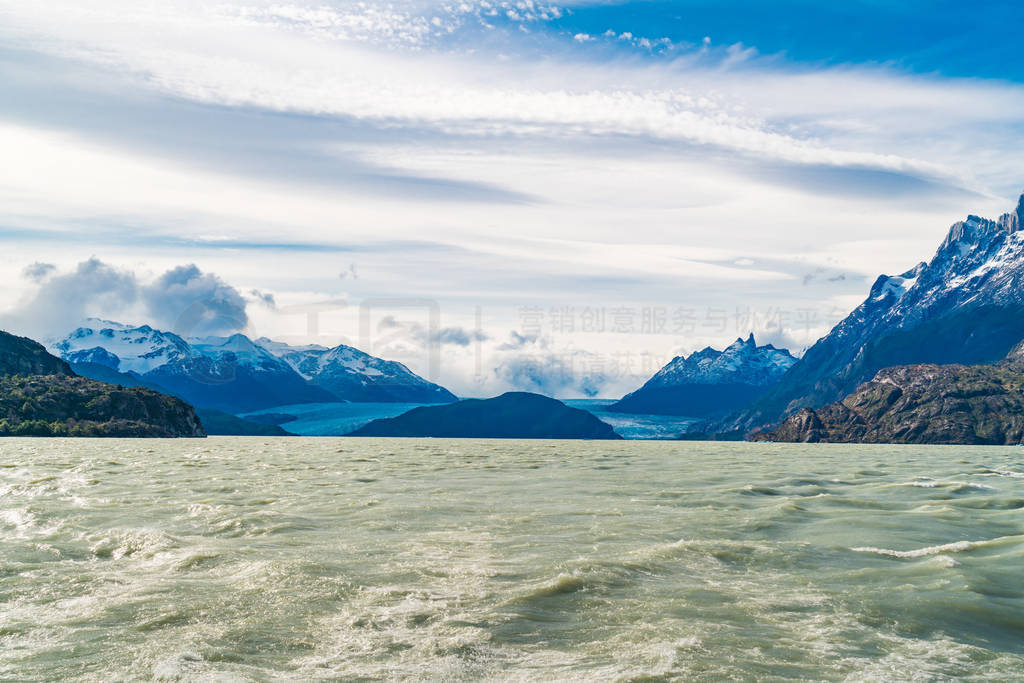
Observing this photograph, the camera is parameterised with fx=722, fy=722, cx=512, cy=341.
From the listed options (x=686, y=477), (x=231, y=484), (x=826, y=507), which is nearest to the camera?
(x=826, y=507)

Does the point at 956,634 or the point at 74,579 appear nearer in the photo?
the point at 956,634

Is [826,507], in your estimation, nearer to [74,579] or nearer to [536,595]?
[536,595]

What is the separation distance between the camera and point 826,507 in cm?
3734

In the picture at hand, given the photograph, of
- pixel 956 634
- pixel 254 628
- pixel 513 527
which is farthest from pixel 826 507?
pixel 254 628

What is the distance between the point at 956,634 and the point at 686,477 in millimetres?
43920

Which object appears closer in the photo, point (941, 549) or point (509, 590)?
point (509, 590)

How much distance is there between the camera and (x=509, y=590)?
64.0ft

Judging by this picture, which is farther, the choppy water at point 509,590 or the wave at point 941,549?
the wave at point 941,549

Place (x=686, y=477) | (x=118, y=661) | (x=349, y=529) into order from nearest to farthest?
(x=118, y=661), (x=349, y=529), (x=686, y=477)

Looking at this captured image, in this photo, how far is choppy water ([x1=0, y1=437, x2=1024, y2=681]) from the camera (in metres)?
14.5

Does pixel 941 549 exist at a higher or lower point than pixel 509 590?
lower

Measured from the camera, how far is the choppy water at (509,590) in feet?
47.6

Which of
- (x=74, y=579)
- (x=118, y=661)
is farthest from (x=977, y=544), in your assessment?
Answer: (x=74, y=579)

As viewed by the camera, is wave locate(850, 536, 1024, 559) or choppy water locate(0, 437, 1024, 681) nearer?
choppy water locate(0, 437, 1024, 681)
